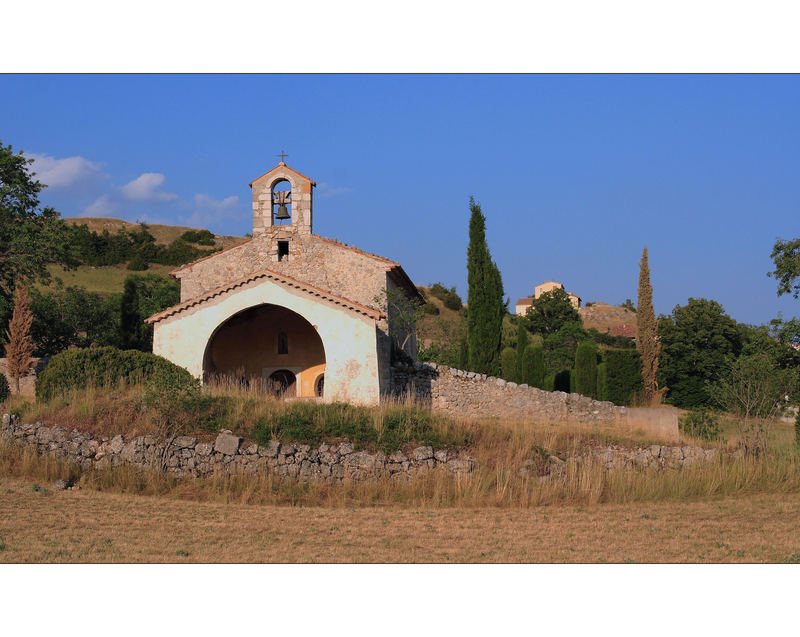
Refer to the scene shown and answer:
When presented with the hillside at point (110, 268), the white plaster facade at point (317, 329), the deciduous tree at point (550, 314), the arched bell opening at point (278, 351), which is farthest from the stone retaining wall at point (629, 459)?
the deciduous tree at point (550, 314)

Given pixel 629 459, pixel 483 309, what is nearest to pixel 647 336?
pixel 483 309

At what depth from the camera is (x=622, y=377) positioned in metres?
31.0

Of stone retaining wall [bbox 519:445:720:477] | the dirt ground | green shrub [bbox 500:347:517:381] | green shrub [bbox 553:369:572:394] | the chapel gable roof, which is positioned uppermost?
the chapel gable roof

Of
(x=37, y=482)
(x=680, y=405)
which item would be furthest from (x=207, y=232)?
(x=37, y=482)

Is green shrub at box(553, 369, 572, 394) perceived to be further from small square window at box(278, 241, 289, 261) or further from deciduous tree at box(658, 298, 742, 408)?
small square window at box(278, 241, 289, 261)

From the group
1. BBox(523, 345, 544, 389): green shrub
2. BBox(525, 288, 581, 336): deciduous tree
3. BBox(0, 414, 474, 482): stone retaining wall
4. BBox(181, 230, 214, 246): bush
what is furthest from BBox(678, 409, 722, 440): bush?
BBox(181, 230, 214, 246): bush

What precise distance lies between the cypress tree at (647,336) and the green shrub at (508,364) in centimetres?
581

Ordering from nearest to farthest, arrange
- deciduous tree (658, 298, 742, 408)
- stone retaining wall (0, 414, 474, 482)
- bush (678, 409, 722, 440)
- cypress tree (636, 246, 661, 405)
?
stone retaining wall (0, 414, 474, 482) < bush (678, 409, 722, 440) < cypress tree (636, 246, 661, 405) < deciduous tree (658, 298, 742, 408)

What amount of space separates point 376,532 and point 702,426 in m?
10.4

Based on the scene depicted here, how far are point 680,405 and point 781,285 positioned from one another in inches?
455

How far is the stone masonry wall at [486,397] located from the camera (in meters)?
26.1

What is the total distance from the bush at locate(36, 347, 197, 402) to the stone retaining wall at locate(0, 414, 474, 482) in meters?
2.50

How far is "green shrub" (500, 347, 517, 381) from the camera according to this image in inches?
1258

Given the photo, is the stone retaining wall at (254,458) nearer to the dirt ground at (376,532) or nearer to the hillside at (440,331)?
the dirt ground at (376,532)
